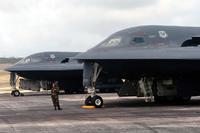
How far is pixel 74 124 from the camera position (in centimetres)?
1376

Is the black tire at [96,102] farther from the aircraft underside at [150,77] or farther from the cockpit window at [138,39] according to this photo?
the cockpit window at [138,39]

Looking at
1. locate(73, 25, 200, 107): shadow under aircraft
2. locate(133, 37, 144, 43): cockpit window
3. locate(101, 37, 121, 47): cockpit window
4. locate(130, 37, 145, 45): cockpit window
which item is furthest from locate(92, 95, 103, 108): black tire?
locate(133, 37, 144, 43): cockpit window

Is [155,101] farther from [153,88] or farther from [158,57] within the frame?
[158,57]

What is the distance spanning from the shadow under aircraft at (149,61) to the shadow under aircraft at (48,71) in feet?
42.6

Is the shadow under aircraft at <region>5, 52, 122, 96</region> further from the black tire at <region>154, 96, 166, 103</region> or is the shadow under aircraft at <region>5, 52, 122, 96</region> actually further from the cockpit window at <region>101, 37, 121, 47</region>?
the cockpit window at <region>101, 37, 121, 47</region>

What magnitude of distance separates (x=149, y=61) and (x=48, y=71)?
56.1 feet

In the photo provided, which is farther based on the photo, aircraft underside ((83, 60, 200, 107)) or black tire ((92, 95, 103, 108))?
black tire ((92, 95, 103, 108))

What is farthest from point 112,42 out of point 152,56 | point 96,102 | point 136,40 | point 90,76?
point 96,102

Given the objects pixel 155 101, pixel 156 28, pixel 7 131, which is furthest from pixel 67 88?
pixel 7 131

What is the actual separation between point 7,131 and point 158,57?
29.7 feet

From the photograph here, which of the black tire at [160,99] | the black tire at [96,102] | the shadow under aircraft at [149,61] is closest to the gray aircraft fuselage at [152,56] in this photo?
the shadow under aircraft at [149,61]

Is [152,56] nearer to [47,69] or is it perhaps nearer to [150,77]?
[150,77]

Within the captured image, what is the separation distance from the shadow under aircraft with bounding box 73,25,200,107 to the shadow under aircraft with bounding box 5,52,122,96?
1298cm

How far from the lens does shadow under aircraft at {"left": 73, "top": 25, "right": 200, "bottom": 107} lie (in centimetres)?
1978
